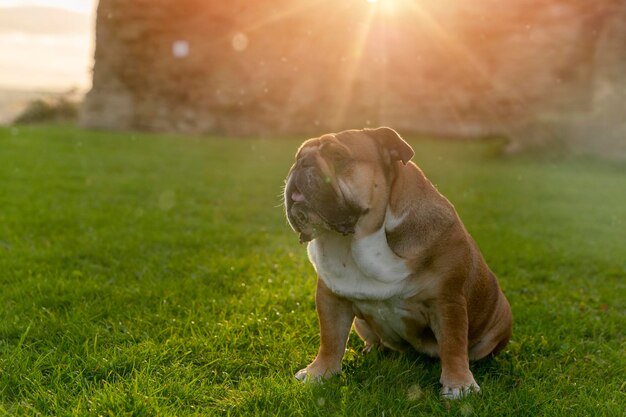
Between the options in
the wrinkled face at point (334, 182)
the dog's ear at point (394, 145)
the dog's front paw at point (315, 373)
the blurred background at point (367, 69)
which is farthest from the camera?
the blurred background at point (367, 69)

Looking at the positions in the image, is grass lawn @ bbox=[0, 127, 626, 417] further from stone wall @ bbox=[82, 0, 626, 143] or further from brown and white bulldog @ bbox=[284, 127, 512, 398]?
stone wall @ bbox=[82, 0, 626, 143]

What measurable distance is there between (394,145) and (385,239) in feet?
1.49

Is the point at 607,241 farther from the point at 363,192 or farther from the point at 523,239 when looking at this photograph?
the point at 363,192

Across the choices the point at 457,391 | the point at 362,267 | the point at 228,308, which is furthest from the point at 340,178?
the point at 228,308

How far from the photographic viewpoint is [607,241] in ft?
24.7

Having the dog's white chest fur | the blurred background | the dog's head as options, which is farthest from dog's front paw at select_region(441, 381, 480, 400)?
the blurred background

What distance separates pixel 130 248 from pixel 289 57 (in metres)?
14.7

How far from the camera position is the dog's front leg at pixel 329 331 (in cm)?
340

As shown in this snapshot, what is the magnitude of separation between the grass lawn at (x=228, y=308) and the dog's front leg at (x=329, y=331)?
5.2 inches

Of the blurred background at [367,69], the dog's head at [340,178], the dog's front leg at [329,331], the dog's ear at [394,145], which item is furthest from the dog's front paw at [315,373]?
the blurred background at [367,69]

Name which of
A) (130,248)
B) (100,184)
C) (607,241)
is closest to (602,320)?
(607,241)

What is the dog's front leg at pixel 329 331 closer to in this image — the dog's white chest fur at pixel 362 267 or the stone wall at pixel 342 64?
the dog's white chest fur at pixel 362 267

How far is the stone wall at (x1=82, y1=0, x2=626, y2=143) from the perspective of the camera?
675 inches

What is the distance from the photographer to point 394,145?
311cm
